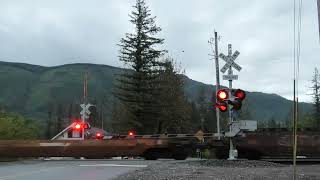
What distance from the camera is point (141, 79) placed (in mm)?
67938

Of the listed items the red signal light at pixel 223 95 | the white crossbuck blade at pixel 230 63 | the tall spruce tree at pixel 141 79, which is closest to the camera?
the red signal light at pixel 223 95

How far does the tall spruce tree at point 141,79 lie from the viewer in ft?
220

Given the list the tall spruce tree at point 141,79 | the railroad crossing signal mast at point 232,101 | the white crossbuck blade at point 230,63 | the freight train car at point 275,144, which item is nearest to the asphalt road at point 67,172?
the railroad crossing signal mast at point 232,101

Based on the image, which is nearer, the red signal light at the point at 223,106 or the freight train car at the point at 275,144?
the red signal light at the point at 223,106

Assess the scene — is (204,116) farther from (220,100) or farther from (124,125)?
(220,100)

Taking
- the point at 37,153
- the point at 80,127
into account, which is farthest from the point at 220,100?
the point at 80,127

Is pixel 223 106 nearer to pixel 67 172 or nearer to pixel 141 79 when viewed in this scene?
pixel 67 172

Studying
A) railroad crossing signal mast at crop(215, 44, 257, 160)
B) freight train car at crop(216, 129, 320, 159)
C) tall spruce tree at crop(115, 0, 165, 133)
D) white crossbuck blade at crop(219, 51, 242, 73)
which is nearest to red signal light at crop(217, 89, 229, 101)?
railroad crossing signal mast at crop(215, 44, 257, 160)

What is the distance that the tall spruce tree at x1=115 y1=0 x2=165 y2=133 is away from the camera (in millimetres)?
67125

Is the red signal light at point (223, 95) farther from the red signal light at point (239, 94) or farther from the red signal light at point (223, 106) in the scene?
the red signal light at point (239, 94)

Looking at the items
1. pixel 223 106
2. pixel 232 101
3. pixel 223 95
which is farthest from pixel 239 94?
pixel 223 106

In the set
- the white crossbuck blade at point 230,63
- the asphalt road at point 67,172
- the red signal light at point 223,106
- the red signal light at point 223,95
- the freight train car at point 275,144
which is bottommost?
the asphalt road at point 67,172

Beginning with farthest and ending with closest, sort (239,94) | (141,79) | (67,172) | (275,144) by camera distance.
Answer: (141,79), (275,144), (67,172), (239,94)

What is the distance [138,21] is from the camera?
236 ft
